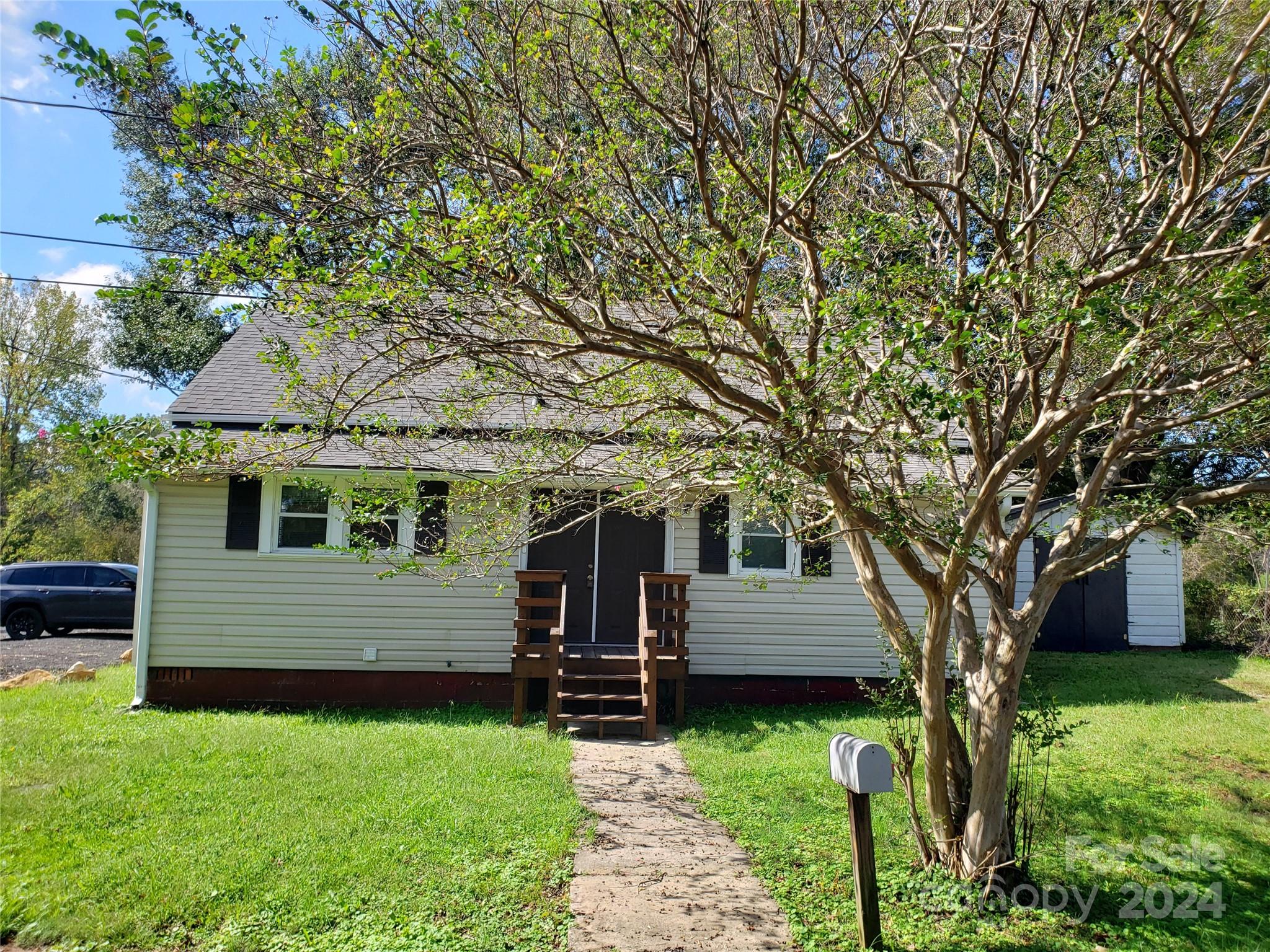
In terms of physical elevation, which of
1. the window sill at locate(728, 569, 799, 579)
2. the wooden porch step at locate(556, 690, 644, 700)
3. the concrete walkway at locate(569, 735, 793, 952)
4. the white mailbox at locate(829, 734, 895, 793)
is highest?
the window sill at locate(728, 569, 799, 579)

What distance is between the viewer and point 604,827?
6.02m

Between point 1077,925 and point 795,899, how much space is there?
5.14 ft

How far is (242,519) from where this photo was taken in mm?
10227

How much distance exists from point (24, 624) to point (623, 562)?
1475 cm

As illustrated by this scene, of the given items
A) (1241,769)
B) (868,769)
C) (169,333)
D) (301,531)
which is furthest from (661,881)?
(169,333)

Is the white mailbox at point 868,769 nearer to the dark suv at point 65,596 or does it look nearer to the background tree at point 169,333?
the dark suv at point 65,596

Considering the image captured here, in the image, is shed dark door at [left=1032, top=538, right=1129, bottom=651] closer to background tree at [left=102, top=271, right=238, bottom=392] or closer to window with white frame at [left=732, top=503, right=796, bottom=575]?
window with white frame at [left=732, top=503, right=796, bottom=575]

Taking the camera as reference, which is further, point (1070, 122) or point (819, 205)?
point (819, 205)

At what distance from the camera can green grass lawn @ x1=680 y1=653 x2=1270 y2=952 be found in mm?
4645

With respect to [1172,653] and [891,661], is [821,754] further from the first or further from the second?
[1172,653]

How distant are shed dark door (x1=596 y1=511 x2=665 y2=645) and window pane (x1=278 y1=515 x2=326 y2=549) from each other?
11.6 ft

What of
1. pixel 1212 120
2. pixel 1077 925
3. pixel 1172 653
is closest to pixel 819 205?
pixel 1212 120

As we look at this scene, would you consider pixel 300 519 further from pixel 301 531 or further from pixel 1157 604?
pixel 1157 604

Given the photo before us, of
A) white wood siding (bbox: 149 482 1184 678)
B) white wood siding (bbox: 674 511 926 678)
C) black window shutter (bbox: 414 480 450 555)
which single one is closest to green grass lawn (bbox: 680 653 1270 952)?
white wood siding (bbox: 674 511 926 678)
